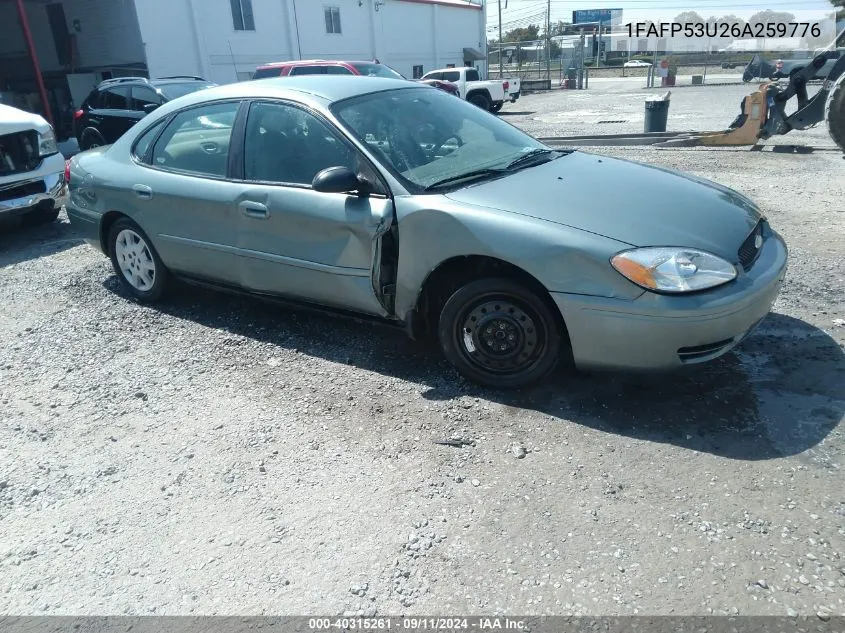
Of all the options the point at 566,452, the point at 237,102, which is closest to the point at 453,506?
the point at 566,452

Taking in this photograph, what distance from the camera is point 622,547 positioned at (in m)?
2.48

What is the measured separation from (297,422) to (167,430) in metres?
0.69

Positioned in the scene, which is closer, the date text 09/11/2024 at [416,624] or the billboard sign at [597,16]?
the date text 09/11/2024 at [416,624]

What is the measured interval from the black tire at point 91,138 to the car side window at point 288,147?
10634mm

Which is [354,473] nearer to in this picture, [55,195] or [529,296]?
[529,296]

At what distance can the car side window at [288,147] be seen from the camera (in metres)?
3.85

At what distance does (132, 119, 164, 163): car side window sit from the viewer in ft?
15.8

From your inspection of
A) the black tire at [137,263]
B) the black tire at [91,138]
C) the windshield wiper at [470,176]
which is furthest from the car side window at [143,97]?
Result: the windshield wiper at [470,176]

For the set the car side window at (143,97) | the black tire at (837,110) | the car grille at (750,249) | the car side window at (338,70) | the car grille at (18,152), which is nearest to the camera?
the car grille at (750,249)

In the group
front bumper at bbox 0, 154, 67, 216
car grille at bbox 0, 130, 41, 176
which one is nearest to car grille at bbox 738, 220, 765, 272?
front bumper at bbox 0, 154, 67, 216

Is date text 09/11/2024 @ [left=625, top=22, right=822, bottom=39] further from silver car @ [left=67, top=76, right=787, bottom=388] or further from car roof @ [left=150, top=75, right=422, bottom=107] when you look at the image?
silver car @ [left=67, top=76, right=787, bottom=388]

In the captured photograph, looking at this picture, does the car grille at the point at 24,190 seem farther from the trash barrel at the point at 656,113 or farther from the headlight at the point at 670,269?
the trash barrel at the point at 656,113

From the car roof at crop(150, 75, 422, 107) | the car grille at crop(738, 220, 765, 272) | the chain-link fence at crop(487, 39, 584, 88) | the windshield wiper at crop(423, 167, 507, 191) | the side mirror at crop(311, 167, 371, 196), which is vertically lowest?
the chain-link fence at crop(487, 39, 584, 88)

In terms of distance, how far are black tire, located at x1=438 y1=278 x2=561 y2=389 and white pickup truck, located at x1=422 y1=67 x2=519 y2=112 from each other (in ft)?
65.6
